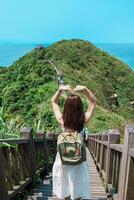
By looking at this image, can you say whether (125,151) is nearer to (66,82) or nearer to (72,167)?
(72,167)

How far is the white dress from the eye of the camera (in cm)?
519

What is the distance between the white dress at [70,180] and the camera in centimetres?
519

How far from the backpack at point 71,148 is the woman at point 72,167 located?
0.08 m

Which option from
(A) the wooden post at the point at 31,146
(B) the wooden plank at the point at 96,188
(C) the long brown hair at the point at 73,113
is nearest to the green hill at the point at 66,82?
(B) the wooden plank at the point at 96,188

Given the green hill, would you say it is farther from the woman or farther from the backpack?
the backpack

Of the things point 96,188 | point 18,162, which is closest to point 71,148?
point 18,162

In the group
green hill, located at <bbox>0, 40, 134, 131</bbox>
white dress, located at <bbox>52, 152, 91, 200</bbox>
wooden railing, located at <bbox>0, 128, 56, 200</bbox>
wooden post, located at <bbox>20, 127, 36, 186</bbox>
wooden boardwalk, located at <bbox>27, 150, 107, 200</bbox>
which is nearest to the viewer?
white dress, located at <bbox>52, 152, 91, 200</bbox>

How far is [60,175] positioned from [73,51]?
235ft

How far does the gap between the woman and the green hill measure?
1603 cm

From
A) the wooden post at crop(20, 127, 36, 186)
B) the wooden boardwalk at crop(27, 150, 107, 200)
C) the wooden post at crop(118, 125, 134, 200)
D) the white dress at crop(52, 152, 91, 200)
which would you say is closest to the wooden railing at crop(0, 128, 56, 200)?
the wooden post at crop(20, 127, 36, 186)

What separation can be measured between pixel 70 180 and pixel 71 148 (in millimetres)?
373

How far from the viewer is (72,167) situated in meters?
5.18

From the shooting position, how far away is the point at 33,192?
26.3 ft

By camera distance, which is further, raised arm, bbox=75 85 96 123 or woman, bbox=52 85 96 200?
raised arm, bbox=75 85 96 123
